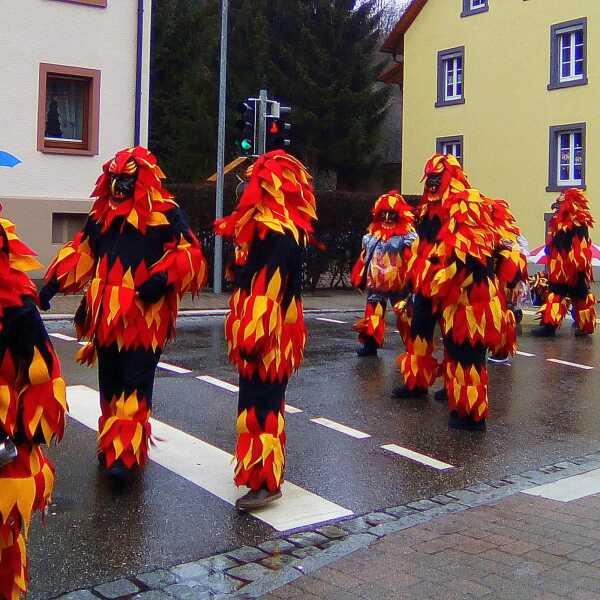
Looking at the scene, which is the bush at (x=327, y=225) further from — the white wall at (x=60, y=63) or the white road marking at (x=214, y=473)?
the white road marking at (x=214, y=473)

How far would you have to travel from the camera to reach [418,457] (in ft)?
21.3

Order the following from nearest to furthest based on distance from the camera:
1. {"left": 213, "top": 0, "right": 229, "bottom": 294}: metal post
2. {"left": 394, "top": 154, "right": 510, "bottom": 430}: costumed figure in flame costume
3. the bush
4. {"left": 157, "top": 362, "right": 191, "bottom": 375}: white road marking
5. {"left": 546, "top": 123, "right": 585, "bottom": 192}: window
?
{"left": 394, "top": 154, "right": 510, "bottom": 430}: costumed figure in flame costume, {"left": 157, "top": 362, "right": 191, "bottom": 375}: white road marking, {"left": 213, "top": 0, "right": 229, "bottom": 294}: metal post, the bush, {"left": 546, "top": 123, "right": 585, "bottom": 192}: window

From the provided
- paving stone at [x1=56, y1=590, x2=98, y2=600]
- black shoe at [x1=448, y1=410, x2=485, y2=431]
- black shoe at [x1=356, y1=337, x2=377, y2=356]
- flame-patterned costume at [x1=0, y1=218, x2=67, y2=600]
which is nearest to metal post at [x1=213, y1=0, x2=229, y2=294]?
black shoe at [x1=356, y1=337, x2=377, y2=356]

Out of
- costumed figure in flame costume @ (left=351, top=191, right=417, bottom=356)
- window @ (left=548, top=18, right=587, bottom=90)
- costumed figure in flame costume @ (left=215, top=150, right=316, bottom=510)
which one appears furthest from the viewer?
window @ (left=548, top=18, right=587, bottom=90)

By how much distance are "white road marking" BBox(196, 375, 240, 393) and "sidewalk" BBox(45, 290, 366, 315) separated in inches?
235

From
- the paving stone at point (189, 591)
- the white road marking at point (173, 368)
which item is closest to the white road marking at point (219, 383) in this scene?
the white road marking at point (173, 368)

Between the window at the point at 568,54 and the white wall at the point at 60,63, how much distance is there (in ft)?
41.8

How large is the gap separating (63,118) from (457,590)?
17.6m

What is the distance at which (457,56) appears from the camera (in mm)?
30391

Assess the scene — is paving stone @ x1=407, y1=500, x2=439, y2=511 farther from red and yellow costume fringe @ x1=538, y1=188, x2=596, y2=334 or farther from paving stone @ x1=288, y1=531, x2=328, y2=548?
red and yellow costume fringe @ x1=538, y1=188, x2=596, y2=334

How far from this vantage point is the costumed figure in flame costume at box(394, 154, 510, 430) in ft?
23.0

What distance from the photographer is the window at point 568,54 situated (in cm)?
2648

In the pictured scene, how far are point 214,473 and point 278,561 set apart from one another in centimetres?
153

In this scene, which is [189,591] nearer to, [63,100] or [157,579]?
[157,579]
